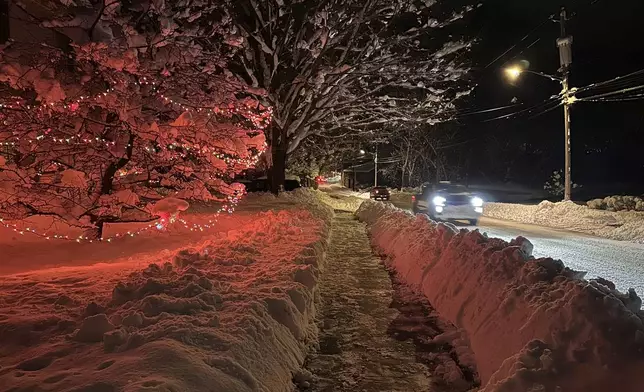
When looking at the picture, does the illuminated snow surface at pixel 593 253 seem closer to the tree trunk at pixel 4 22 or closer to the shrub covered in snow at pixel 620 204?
the shrub covered in snow at pixel 620 204

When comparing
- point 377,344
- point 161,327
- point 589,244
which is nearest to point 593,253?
point 589,244

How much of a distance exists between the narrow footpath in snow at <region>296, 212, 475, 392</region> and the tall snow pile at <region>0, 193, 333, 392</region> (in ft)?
1.00

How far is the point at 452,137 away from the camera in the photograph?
61.2m

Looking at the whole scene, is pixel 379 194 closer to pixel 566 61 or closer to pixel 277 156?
pixel 566 61

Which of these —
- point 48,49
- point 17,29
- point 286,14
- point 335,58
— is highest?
point 286,14

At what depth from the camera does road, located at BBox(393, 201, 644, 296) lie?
979cm

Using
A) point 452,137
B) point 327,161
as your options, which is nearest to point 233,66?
point 327,161

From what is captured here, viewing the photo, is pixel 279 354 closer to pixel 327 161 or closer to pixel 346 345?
pixel 346 345

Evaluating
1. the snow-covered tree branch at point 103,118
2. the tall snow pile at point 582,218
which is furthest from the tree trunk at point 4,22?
the tall snow pile at point 582,218

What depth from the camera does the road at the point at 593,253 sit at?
32.1 feet

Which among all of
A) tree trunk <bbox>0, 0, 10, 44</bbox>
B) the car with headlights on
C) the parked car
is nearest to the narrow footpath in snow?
tree trunk <bbox>0, 0, 10, 44</bbox>

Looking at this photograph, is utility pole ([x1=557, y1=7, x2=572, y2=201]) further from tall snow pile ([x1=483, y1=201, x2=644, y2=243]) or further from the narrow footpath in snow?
the narrow footpath in snow

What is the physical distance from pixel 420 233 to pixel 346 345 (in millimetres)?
5434

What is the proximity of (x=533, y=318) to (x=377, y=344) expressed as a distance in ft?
6.77
